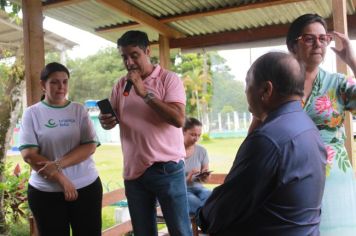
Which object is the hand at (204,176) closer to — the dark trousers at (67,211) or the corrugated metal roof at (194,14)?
the dark trousers at (67,211)

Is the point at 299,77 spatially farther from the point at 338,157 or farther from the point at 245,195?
the point at 338,157

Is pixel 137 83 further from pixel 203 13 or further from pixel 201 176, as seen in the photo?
pixel 203 13

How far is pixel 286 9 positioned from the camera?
4.29 meters

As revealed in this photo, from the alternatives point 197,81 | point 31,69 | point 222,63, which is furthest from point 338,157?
point 222,63

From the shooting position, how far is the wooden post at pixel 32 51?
2861mm

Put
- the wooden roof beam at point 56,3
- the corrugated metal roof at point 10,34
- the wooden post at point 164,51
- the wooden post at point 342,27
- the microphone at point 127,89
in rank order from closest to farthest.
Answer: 1. the microphone at point 127,89
2. the wooden post at point 342,27
3. the wooden roof beam at point 56,3
4. the corrugated metal roof at point 10,34
5. the wooden post at point 164,51

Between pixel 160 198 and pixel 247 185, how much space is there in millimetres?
1104

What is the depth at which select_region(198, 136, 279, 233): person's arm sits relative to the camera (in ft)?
3.59

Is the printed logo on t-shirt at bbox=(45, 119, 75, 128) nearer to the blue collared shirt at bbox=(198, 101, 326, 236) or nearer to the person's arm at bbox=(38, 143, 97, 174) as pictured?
the person's arm at bbox=(38, 143, 97, 174)

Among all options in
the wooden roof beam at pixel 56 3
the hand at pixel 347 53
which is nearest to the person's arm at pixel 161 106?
the hand at pixel 347 53

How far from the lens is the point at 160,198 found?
216 centimetres

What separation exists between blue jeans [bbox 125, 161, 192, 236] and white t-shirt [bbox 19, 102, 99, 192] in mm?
405

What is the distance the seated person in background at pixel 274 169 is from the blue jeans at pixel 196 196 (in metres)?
2.55

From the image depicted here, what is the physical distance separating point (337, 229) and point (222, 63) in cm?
2228
